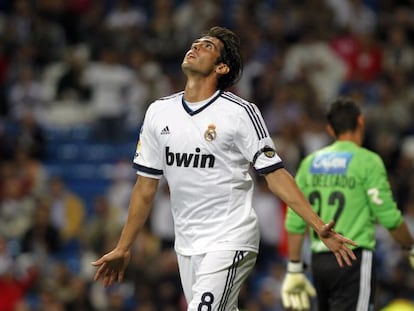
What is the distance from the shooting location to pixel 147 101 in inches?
639

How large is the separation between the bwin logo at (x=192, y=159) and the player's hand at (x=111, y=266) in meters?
0.64

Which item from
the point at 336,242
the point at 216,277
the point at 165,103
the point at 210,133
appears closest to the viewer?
the point at 336,242

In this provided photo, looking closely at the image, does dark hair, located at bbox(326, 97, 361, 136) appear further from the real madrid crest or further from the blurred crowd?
the blurred crowd

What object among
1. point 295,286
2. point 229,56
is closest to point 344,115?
point 295,286

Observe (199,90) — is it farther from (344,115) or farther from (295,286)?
(295,286)

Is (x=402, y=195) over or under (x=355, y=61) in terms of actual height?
under

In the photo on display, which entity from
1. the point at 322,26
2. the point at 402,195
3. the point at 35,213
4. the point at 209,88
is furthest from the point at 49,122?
the point at 209,88

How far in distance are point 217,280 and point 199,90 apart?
1126 millimetres

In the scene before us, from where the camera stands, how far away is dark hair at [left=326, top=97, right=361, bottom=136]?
814cm

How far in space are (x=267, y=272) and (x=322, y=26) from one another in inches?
174

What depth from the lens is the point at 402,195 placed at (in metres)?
12.9

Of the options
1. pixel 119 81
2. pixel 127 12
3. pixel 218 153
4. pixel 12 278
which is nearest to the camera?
pixel 218 153

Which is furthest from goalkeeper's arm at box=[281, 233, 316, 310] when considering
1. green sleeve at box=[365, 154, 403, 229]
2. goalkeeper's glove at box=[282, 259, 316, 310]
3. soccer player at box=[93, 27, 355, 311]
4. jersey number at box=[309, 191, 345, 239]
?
soccer player at box=[93, 27, 355, 311]

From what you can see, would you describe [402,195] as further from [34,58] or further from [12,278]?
[34,58]
